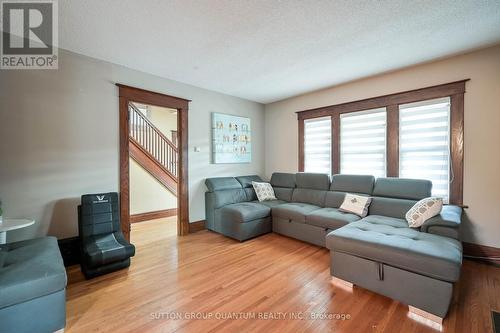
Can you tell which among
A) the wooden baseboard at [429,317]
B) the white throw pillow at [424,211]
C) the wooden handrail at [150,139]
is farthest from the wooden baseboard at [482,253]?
the wooden handrail at [150,139]

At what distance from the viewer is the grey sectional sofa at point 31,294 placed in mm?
1433


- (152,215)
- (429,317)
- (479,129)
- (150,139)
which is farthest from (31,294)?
(479,129)

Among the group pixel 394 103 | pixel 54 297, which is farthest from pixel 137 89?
pixel 394 103

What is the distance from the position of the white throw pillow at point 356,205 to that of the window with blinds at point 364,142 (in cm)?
67

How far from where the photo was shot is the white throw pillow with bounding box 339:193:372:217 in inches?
127

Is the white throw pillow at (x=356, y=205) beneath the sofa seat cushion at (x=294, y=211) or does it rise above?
above

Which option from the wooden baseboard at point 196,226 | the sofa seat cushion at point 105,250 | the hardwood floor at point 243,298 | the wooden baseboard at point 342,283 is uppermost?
the sofa seat cushion at point 105,250

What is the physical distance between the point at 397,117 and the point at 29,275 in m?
4.56

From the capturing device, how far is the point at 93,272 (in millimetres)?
2383

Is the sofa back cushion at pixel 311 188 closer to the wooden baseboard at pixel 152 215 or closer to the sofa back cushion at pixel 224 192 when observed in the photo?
the sofa back cushion at pixel 224 192

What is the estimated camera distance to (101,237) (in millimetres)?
2660

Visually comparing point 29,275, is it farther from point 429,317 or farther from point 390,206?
point 390,206

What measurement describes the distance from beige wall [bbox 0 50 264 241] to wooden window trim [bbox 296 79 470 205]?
3170 mm

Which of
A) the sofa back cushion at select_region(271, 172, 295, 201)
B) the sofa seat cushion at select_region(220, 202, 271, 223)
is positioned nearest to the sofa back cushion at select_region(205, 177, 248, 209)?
the sofa seat cushion at select_region(220, 202, 271, 223)
